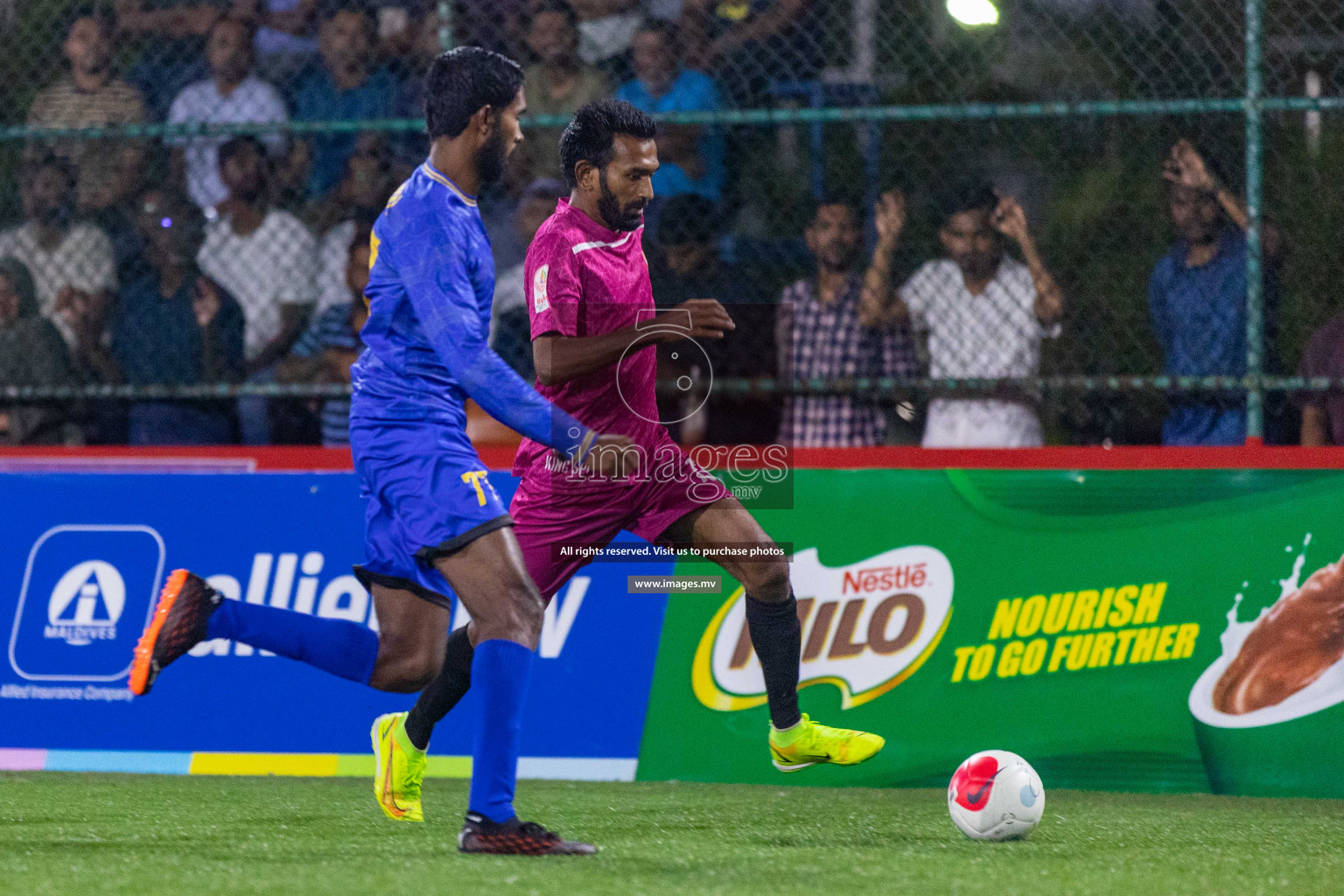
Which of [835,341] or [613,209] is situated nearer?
[613,209]

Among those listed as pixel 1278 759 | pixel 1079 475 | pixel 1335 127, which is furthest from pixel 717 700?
pixel 1335 127

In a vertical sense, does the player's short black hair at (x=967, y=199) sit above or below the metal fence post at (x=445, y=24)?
below

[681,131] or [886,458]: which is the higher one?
[681,131]

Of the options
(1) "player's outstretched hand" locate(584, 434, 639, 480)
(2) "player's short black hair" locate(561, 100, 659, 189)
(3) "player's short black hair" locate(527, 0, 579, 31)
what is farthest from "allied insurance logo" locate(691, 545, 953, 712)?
(3) "player's short black hair" locate(527, 0, 579, 31)

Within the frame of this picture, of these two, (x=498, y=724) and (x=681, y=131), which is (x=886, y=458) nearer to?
(x=681, y=131)

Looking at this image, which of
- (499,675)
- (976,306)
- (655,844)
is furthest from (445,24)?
(655,844)

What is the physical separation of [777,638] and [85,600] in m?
3.04

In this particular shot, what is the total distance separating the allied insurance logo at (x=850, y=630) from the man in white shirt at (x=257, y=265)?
2.33 meters

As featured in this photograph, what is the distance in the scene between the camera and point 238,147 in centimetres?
747

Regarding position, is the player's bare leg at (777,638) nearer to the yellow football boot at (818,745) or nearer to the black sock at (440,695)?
the yellow football boot at (818,745)

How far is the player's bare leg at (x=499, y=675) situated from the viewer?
13.7 feet

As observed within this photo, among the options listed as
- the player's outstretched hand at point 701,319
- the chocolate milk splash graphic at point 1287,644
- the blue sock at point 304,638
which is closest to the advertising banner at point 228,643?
the blue sock at point 304,638

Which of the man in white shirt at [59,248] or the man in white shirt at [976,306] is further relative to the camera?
the man in white shirt at [59,248]

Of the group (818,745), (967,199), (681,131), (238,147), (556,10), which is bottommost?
(818,745)
